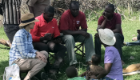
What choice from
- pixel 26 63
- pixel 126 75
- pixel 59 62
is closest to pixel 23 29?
pixel 26 63

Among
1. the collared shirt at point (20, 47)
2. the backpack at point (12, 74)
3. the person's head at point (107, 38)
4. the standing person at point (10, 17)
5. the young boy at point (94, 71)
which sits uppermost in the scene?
the standing person at point (10, 17)

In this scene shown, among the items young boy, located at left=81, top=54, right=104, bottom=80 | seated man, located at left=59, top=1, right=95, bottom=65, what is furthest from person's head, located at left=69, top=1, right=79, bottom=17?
young boy, located at left=81, top=54, right=104, bottom=80

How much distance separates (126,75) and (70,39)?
157 cm

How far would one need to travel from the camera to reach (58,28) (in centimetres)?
554

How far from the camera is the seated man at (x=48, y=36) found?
16.2 ft

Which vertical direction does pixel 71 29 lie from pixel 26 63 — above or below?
above

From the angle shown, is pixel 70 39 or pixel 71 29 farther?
pixel 71 29

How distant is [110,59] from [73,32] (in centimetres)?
210

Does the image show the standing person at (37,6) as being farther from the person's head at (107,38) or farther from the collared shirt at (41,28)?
the person's head at (107,38)

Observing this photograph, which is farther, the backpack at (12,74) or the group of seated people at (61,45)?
the backpack at (12,74)

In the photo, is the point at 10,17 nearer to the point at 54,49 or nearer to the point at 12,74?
the point at 54,49

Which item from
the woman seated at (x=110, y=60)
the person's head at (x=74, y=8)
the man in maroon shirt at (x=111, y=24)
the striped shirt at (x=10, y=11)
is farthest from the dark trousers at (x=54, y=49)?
the woman seated at (x=110, y=60)

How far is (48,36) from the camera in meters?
4.96

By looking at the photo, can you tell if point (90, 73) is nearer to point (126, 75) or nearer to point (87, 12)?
point (126, 75)
